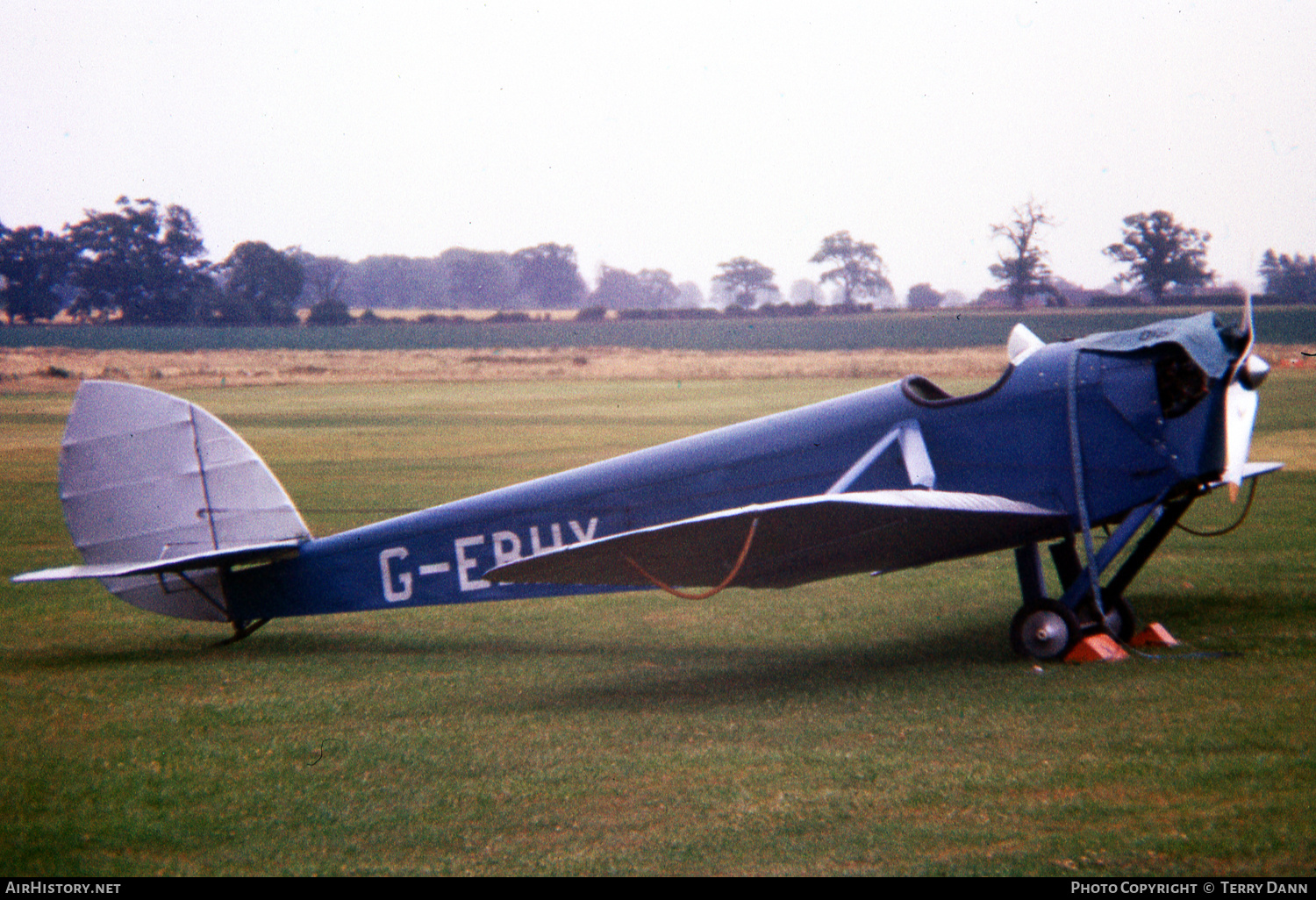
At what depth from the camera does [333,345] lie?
197 ft

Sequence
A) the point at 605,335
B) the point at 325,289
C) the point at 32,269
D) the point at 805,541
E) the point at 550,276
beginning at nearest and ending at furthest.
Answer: the point at 805,541, the point at 32,269, the point at 605,335, the point at 325,289, the point at 550,276

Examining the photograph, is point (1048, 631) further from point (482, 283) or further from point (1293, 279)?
point (482, 283)

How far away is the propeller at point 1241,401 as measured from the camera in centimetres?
600

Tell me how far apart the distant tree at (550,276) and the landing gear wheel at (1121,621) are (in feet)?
303

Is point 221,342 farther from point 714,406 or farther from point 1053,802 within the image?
point 1053,802

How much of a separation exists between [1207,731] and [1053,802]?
1.23 meters

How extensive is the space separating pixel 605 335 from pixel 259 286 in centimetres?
2187

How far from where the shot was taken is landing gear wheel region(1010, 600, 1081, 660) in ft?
19.9

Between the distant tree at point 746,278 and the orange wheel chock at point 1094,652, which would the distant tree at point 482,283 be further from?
the orange wheel chock at point 1094,652

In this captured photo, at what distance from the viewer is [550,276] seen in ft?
325

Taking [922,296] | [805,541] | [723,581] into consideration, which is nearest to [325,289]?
[922,296]

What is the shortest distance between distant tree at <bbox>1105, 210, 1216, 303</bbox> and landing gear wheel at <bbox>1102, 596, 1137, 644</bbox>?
1240 cm

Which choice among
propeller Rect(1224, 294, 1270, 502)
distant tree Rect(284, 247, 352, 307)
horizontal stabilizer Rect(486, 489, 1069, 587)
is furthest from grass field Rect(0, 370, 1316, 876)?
distant tree Rect(284, 247, 352, 307)
